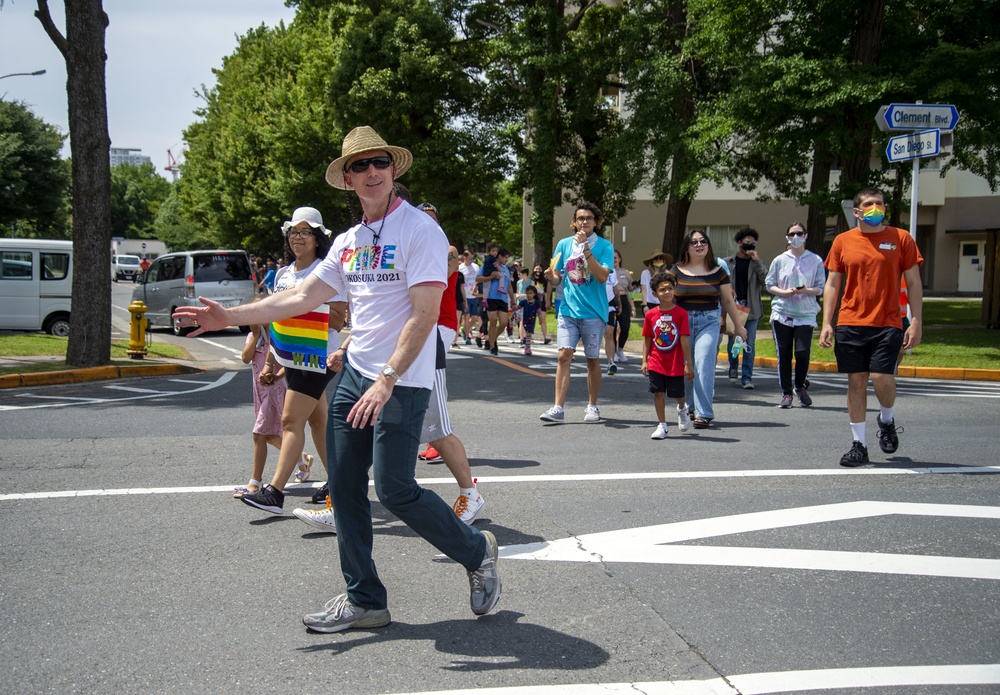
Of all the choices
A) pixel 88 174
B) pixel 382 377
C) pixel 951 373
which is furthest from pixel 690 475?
pixel 88 174

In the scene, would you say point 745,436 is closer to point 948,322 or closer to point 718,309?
point 718,309

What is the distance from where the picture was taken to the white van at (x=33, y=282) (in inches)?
817

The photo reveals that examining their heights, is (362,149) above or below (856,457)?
above

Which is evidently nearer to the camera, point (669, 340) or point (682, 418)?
point (669, 340)

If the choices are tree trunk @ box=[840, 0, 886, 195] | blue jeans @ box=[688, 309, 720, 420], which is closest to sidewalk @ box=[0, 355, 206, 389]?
blue jeans @ box=[688, 309, 720, 420]

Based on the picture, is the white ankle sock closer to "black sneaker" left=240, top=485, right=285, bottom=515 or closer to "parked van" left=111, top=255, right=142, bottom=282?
"black sneaker" left=240, top=485, right=285, bottom=515

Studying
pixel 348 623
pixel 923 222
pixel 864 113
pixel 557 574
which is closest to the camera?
pixel 348 623

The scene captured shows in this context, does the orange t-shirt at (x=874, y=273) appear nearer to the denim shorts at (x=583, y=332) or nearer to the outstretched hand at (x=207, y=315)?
the denim shorts at (x=583, y=332)

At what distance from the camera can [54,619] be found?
409 cm

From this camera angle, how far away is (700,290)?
905 cm

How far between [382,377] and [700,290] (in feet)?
19.3

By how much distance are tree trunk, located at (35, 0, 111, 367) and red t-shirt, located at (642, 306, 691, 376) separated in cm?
928

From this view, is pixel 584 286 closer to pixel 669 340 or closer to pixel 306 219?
pixel 669 340

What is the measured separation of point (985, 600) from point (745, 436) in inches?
174
